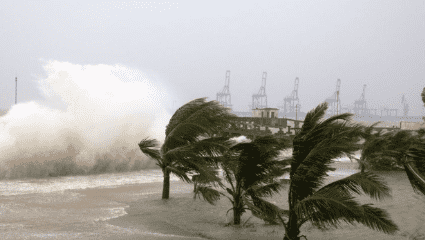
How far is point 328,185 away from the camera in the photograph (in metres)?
6.77

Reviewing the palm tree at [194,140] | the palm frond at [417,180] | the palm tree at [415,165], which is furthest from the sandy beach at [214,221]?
the palm frond at [417,180]

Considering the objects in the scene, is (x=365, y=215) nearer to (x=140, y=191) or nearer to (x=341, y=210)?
(x=341, y=210)

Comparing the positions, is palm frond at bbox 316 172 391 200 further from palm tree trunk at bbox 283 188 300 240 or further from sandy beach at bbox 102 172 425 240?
sandy beach at bbox 102 172 425 240

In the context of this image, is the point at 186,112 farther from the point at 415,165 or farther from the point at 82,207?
the point at 415,165

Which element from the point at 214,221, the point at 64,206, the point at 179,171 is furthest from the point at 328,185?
the point at 64,206

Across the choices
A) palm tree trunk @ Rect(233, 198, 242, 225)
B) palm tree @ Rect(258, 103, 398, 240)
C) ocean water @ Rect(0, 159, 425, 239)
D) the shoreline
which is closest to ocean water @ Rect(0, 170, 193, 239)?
ocean water @ Rect(0, 159, 425, 239)

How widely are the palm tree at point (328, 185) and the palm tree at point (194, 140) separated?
3622 millimetres

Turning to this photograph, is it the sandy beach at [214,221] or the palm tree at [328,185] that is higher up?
the palm tree at [328,185]

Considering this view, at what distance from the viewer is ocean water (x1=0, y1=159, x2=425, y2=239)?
9.20 metres

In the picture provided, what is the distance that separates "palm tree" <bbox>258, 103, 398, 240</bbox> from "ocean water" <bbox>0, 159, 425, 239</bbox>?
2.69 meters

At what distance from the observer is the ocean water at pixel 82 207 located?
30.2 feet

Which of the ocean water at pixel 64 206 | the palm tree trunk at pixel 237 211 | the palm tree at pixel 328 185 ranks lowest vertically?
the ocean water at pixel 64 206

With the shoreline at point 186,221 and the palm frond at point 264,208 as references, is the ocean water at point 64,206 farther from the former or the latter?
the palm frond at point 264,208

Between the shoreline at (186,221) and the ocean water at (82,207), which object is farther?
the shoreline at (186,221)
